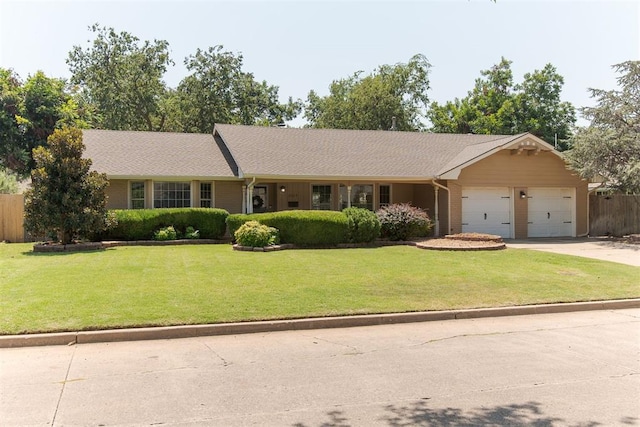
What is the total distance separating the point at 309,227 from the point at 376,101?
2780cm

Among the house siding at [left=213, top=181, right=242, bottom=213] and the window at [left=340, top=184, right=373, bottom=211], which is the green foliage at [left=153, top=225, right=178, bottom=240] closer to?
the house siding at [left=213, top=181, right=242, bottom=213]

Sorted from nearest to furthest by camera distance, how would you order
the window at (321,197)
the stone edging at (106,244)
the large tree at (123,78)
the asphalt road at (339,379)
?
the asphalt road at (339,379), the stone edging at (106,244), the window at (321,197), the large tree at (123,78)

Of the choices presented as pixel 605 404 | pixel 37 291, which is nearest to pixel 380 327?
pixel 605 404

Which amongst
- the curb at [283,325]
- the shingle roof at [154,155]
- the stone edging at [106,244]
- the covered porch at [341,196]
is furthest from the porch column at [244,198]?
the curb at [283,325]

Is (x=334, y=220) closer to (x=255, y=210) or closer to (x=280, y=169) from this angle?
(x=280, y=169)

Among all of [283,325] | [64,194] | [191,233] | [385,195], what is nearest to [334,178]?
[385,195]

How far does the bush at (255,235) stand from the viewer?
16359 millimetres

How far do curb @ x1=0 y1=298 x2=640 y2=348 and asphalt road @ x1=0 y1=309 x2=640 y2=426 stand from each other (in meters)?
0.18

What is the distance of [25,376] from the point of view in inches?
219

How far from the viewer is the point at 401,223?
18.8m

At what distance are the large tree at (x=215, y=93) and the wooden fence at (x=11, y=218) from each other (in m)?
21.5

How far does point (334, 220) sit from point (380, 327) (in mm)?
9754

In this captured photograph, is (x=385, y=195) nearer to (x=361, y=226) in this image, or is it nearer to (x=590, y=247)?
(x=361, y=226)

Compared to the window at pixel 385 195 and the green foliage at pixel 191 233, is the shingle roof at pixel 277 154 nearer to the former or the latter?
the window at pixel 385 195
